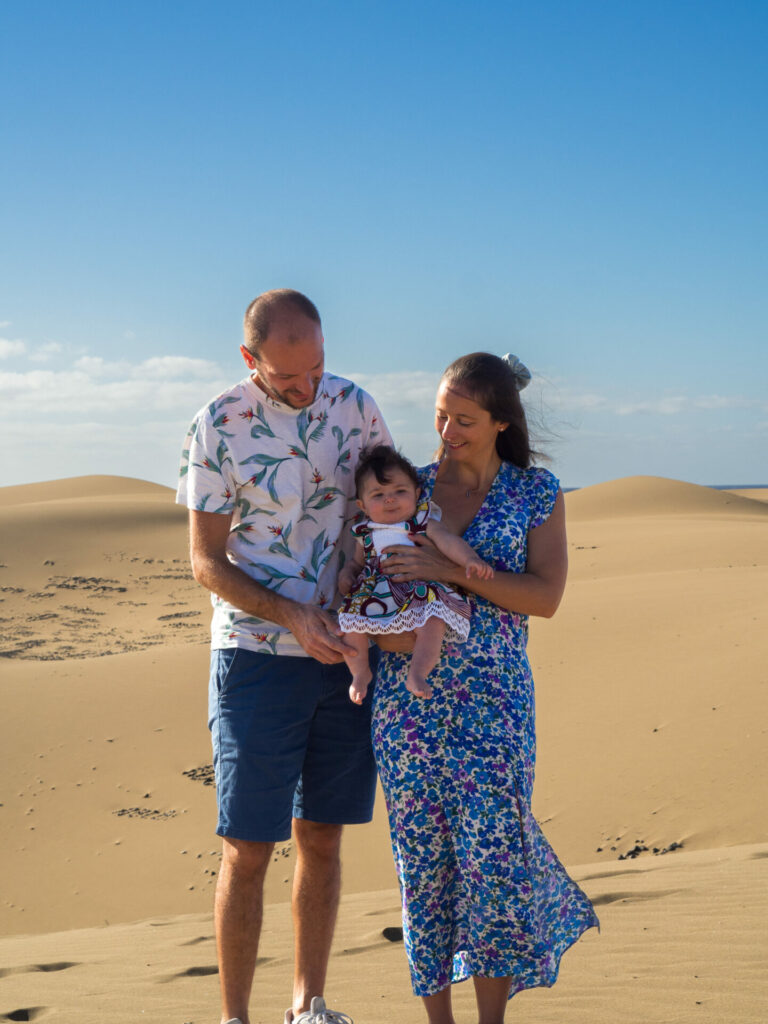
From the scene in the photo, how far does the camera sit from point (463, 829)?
2887 mm

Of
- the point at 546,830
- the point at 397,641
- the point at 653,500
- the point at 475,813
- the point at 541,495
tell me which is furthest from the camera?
the point at 653,500

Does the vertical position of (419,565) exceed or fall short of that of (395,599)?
it exceeds it

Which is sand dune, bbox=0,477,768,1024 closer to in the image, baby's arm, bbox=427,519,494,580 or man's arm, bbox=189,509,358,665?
man's arm, bbox=189,509,358,665

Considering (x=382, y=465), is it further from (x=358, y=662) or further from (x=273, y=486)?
(x=358, y=662)

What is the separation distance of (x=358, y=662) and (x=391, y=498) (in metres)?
0.56

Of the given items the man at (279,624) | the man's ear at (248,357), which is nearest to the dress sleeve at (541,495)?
the man at (279,624)

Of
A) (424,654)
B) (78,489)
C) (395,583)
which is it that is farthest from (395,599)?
(78,489)

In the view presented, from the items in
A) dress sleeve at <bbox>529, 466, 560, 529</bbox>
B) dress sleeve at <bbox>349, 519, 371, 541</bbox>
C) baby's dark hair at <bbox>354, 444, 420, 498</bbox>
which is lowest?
dress sleeve at <bbox>349, 519, 371, 541</bbox>

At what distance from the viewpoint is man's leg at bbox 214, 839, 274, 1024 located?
316 centimetres

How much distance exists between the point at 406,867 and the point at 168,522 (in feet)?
92.2

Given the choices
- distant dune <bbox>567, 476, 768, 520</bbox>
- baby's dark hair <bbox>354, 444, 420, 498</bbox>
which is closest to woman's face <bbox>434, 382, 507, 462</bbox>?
baby's dark hair <bbox>354, 444, 420, 498</bbox>

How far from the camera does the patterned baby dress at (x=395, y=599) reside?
296cm

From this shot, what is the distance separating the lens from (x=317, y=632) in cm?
305

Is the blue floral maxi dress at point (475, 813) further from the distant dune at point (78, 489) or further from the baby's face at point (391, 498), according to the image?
the distant dune at point (78, 489)
